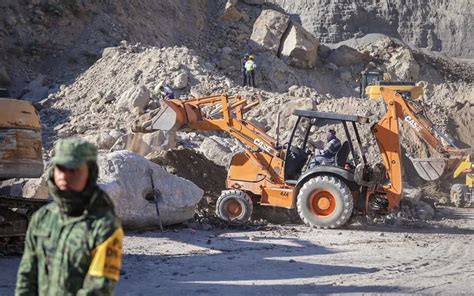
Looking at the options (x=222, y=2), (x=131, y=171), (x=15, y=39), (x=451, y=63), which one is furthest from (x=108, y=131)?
(x=451, y=63)

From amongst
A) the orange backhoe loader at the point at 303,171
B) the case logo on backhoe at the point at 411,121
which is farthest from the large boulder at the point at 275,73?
the orange backhoe loader at the point at 303,171

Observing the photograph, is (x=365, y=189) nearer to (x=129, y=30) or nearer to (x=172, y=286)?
(x=172, y=286)

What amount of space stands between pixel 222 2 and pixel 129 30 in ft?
25.1

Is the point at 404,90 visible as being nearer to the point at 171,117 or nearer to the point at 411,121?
the point at 411,121

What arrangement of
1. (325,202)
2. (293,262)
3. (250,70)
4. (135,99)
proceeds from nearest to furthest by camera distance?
(293,262) < (325,202) < (135,99) < (250,70)

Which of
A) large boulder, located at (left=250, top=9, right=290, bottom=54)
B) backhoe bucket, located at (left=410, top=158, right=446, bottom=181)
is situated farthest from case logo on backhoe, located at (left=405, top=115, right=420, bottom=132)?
large boulder, located at (left=250, top=9, right=290, bottom=54)

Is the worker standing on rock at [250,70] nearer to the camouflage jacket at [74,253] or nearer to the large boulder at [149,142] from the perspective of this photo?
the large boulder at [149,142]

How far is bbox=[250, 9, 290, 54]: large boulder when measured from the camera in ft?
113

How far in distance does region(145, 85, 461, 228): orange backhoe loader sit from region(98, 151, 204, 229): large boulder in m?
1.45

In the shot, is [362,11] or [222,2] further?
[362,11]

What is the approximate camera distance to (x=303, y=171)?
1371 centimetres

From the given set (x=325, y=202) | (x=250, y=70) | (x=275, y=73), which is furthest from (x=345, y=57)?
(x=325, y=202)

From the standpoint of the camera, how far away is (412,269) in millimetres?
9102

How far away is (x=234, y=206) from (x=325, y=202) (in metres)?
1.62
